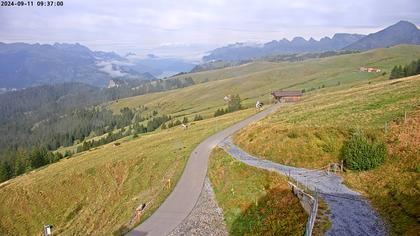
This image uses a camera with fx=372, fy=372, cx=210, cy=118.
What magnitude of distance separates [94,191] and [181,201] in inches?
1105

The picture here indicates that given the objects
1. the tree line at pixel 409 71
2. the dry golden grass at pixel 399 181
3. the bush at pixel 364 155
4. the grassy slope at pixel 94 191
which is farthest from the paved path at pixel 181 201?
the tree line at pixel 409 71

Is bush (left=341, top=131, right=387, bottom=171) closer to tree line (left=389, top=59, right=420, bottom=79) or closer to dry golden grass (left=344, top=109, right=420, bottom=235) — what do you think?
dry golden grass (left=344, top=109, right=420, bottom=235)

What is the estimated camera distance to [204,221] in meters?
30.6

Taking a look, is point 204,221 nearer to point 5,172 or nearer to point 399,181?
point 399,181

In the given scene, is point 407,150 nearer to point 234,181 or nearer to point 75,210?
point 234,181

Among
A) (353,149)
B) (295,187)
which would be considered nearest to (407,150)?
(353,149)

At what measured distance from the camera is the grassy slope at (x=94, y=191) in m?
44.3

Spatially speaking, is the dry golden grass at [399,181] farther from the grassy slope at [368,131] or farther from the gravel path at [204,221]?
the gravel path at [204,221]

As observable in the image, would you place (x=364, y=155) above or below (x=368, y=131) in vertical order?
below

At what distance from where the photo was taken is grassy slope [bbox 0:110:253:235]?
44269mm

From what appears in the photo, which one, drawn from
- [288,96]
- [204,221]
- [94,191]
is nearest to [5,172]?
[94,191]

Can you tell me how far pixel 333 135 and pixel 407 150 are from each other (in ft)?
33.4

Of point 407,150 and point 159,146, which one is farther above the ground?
point 407,150

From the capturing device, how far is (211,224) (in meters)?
30.1
